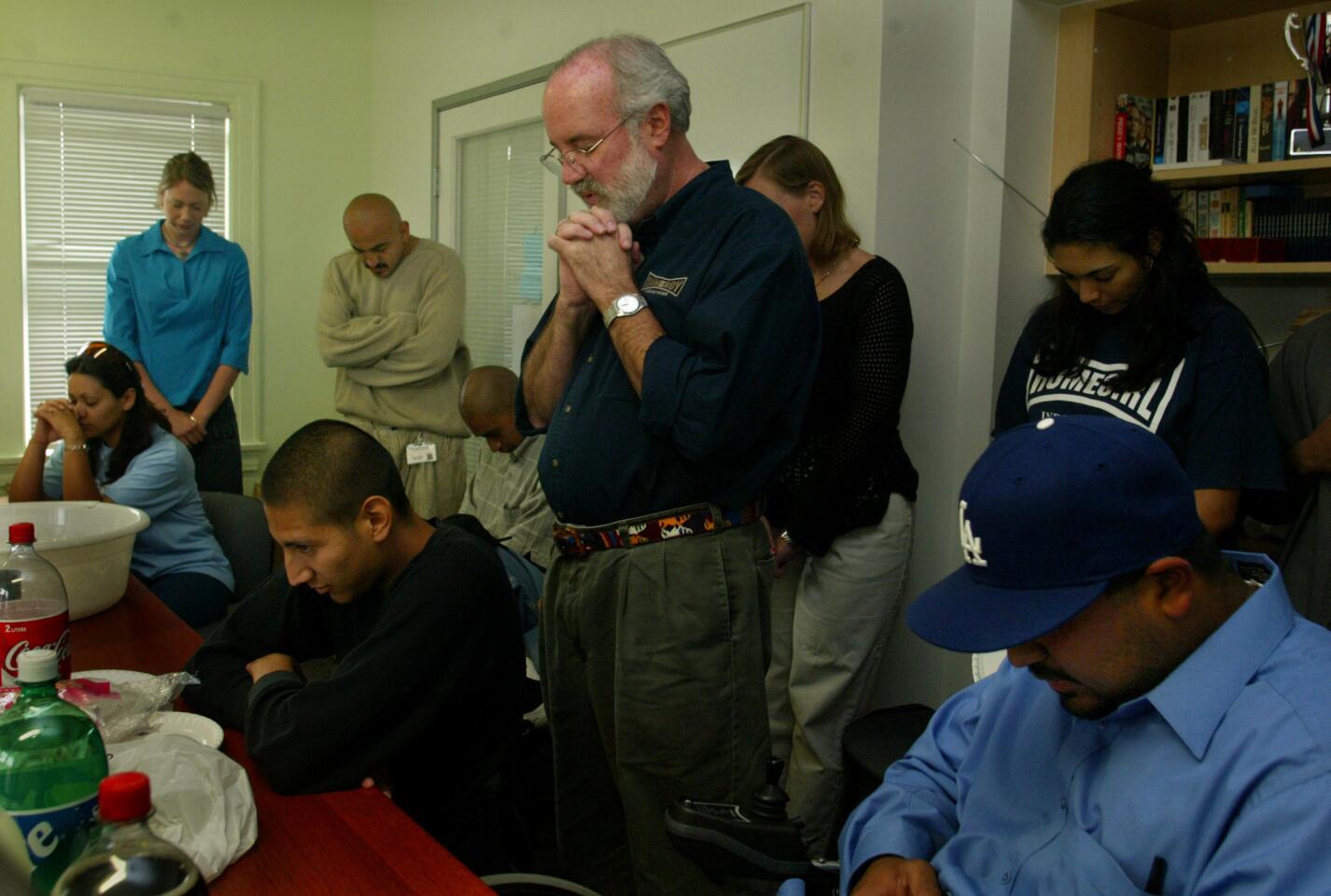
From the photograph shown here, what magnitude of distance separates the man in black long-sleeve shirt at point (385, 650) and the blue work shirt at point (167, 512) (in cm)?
111

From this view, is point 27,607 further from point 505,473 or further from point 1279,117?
point 1279,117

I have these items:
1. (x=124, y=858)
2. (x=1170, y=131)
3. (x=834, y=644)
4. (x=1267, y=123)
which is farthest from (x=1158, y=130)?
(x=124, y=858)

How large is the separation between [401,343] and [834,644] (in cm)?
218

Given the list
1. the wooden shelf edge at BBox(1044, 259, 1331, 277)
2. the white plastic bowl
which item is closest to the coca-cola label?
the white plastic bowl

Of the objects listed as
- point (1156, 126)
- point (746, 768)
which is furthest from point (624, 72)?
point (1156, 126)

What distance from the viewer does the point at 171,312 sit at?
13.4ft

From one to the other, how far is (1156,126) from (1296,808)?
247 cm

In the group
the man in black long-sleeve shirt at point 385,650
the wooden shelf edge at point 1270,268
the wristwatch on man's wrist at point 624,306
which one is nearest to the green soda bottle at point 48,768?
the man in black long-sleeve shirt at point 385,650

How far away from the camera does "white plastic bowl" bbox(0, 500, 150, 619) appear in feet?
6.44

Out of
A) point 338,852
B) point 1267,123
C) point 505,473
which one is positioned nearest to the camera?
point 338,852

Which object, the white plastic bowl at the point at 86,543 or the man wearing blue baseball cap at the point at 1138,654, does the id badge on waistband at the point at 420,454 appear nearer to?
the white plastic bowl at the point at 86,543

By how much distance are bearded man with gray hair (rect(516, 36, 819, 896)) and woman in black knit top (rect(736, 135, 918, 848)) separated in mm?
687

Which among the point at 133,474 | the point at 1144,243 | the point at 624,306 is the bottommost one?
the point at 133,474

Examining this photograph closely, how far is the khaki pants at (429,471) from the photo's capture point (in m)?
4.01
